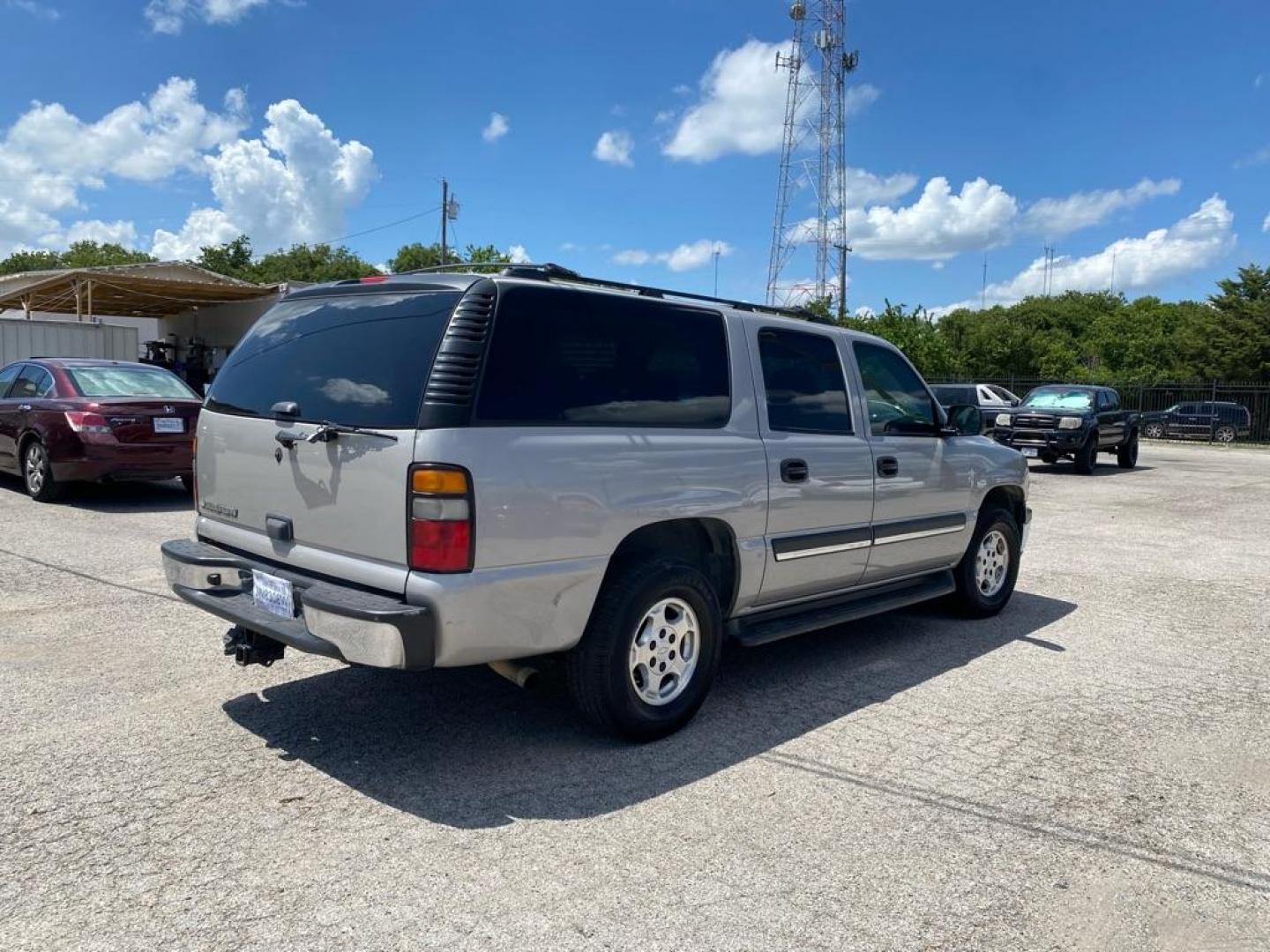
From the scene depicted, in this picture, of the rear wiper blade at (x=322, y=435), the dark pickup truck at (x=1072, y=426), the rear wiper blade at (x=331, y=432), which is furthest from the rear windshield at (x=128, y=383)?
the dark pickup truck at (x=1072, y=426)

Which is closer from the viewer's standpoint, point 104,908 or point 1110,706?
point 104,908

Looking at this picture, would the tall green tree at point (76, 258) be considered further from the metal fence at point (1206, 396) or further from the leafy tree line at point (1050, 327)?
the metal fence at point (1206, 396)

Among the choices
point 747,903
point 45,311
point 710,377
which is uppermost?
point 45,311

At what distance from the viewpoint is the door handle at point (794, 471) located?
4.60m

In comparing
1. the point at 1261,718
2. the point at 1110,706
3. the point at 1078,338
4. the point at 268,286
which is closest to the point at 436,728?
the point at 1110,706

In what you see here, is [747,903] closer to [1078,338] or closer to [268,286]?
[268,286]

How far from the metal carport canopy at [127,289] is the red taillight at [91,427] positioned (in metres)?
16.4

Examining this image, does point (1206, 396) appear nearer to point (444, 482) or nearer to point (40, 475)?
point (40, 475)

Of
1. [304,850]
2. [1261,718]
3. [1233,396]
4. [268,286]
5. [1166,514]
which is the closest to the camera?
[304,850]

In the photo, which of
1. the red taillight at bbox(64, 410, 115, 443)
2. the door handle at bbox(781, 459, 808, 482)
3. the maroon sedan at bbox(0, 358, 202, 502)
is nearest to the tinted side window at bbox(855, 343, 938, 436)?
the door handle at bbox(781, 459, 808, 482)

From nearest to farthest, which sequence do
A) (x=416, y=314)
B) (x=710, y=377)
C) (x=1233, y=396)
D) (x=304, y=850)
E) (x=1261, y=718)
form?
1. (x=304, y=850)
2. (x=416, y=314)
3. (x=710, y=377)
4. (x=1261, y=718)
5. (x=1233, y=396)

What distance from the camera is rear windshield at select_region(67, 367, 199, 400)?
10.3m

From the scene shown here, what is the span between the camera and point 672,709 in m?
4.14

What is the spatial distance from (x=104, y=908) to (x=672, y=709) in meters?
2.20
